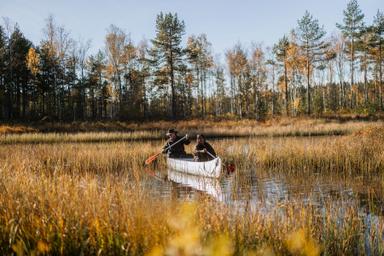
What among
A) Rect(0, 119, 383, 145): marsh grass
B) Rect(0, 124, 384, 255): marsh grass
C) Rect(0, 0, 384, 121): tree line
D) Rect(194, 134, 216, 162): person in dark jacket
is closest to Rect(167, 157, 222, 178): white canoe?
Rect(194, 134, 216, 162): person in dark jacket

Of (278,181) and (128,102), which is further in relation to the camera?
(128,102)

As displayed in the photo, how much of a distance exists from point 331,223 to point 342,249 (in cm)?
48

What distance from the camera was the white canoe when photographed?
477 inches

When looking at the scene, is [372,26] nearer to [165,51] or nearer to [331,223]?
[165,51]

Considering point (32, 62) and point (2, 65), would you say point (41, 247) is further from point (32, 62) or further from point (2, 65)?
point (2, 65)

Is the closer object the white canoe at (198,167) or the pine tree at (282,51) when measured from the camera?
the white canoe at (198,167)

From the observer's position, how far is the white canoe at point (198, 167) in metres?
12.1

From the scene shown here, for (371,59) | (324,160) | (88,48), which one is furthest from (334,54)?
(324,160)

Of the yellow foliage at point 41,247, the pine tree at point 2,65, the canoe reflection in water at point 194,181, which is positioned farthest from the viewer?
the pine tree at point 2,65

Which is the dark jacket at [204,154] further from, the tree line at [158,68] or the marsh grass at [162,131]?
the tree line at [158,68]

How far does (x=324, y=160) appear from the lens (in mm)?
13594

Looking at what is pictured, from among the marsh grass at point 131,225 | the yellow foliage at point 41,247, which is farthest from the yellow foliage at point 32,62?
the yellow foliage at point 41,247

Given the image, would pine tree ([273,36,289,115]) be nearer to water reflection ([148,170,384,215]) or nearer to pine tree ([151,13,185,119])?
pine tree ([151,13,185,119])

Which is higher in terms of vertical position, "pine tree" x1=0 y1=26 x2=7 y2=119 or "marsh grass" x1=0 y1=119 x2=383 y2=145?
"pine tree" x1=0 y1=26 x2=7 y2=119
